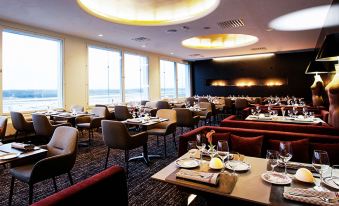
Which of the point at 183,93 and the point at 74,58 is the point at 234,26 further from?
the point at 183,93

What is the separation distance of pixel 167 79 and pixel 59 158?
10248mm

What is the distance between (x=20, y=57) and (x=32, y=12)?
1.82m

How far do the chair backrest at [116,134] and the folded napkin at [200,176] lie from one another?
1890 mm

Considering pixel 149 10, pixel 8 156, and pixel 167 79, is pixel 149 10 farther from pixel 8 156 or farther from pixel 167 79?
pixel 167 79

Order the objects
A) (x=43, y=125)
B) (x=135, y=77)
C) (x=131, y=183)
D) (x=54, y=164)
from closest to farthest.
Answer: (x=54, y=164) < (x=131, y=183) < (x=43, y=125) < (x=135, y=77)

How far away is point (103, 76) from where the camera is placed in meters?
8.53

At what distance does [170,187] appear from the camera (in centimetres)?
313

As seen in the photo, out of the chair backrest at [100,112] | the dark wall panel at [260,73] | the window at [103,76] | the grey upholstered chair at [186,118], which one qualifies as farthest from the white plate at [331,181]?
the dark wall panel at [260,73]

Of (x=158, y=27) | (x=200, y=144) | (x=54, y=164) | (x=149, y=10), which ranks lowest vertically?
(x=54, y=164)

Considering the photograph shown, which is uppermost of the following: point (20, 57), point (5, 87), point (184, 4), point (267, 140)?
point (184, 4)

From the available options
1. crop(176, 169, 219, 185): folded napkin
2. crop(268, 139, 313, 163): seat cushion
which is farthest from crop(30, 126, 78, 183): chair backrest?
crop(268, 139, 313, 163): seat cushion

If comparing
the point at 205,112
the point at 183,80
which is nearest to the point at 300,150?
the point at 205,112

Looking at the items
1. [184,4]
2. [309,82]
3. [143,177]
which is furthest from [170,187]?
[309,82]

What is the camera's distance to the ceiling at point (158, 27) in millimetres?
4754
